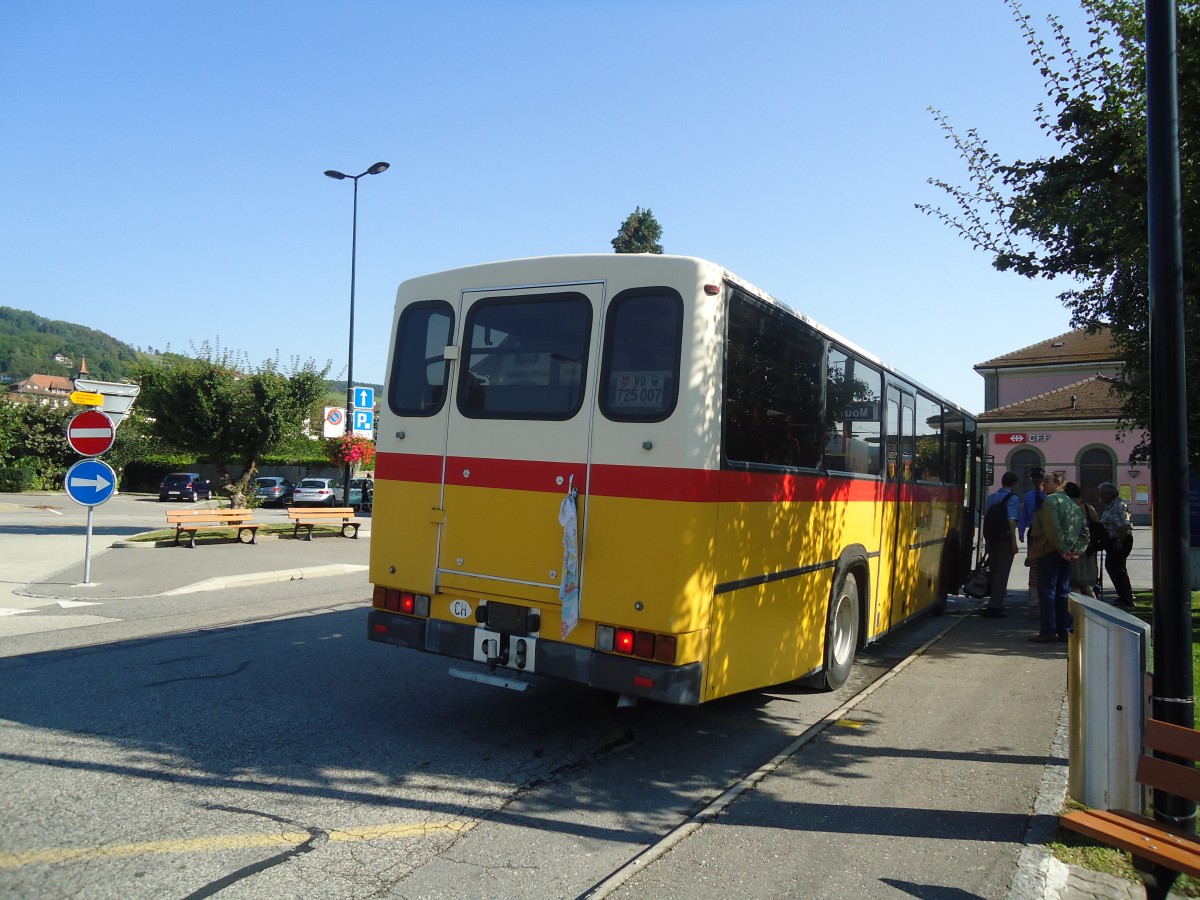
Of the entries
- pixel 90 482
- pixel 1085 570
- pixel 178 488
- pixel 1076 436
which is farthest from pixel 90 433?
pixel 1076 436

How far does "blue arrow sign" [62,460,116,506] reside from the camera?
12.5 meters

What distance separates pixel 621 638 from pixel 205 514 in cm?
1700

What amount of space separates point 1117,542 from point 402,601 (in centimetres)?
1155

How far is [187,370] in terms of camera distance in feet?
76.6

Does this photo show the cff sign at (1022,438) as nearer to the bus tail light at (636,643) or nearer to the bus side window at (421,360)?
the bus side window at (421,360)

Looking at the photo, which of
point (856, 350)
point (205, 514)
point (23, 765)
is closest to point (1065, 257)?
point (856, 350)

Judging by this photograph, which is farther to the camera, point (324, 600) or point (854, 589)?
point (324, 600)

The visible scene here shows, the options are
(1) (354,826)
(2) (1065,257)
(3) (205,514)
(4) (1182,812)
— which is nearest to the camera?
(4) (1182,812)

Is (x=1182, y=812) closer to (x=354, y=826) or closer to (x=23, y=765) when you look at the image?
(x=354, y=826)

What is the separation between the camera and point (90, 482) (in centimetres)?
1262

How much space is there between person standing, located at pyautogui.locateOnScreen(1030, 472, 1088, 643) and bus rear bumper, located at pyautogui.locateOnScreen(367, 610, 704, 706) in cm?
650

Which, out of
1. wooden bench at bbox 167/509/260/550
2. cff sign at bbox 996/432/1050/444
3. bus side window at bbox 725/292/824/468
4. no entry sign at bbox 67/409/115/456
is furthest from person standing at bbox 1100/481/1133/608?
cff sign at bbox 996/432/1050/444

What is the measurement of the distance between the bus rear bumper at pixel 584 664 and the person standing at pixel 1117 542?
10449 mm

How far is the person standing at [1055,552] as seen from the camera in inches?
391
